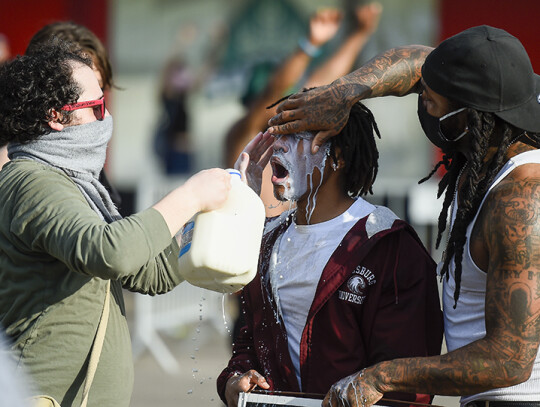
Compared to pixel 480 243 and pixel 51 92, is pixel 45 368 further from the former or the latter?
pixel 480 243

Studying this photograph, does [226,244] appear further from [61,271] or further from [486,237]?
[486,237]

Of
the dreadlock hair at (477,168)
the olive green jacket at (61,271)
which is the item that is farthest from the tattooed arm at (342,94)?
the olive green jacket at (61,271)

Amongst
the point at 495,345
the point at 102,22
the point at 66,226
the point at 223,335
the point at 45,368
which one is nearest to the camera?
the point at 495,345

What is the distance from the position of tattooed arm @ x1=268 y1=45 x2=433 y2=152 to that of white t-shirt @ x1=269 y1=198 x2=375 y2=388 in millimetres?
274

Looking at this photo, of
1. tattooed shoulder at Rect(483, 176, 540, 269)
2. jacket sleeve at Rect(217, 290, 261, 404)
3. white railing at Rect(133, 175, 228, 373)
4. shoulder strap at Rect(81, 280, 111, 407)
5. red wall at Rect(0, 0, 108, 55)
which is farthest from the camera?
red wall at Rect(0, 0, 108, 55)

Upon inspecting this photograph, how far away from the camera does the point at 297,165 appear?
9.52 feet

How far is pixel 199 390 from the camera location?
678 cm

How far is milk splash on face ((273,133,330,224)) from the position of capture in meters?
2.89

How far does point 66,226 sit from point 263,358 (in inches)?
33.5

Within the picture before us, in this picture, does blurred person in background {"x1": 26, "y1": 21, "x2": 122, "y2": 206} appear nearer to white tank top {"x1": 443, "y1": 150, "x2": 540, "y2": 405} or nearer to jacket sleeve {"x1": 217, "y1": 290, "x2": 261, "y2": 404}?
jacket sleeve {"x1": 217, "y1": 290, "x2": 261, "y2": 404}

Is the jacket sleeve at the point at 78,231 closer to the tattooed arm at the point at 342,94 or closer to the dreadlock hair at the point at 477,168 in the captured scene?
the tattooed arm at the point at 342,94

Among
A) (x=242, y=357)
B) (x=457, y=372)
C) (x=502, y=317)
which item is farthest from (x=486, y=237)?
(x=242, y=357)

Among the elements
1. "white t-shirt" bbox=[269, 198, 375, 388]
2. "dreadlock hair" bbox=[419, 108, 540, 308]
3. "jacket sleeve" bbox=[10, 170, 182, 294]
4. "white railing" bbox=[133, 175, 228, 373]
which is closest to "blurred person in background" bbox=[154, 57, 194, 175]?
"white railing" bbox=[133, 175, 228, 373]

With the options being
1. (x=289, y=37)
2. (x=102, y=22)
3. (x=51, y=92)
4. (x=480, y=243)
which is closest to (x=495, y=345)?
(x=480, y=243)
